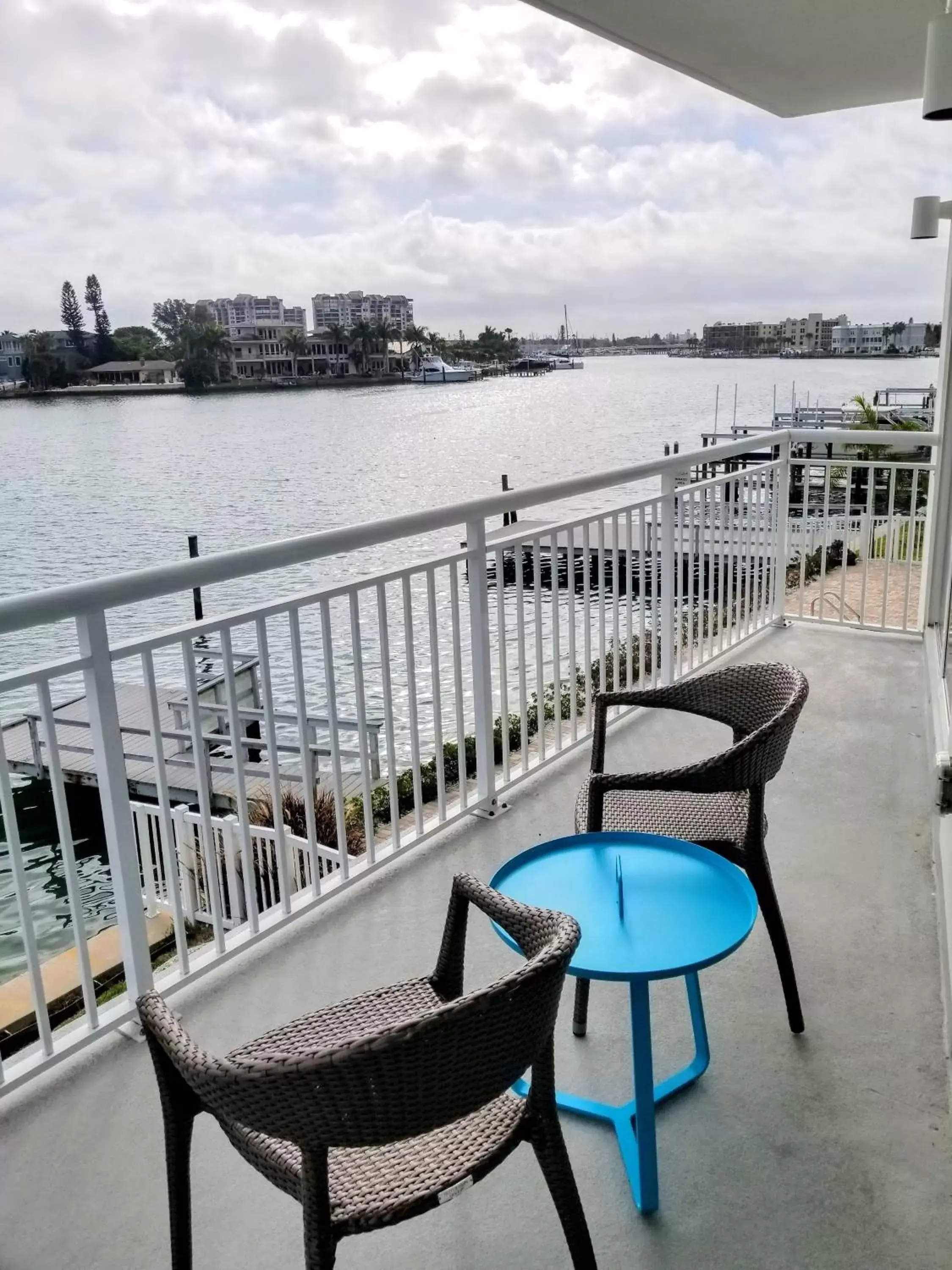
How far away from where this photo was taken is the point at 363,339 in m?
19.6

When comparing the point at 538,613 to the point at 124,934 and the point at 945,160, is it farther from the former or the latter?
the point at 945,160

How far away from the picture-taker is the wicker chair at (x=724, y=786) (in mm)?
2172

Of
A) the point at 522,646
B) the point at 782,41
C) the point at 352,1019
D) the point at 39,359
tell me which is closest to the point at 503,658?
the point at 522,646

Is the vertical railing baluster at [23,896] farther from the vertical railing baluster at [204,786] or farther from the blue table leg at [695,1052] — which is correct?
the blue table leg at [695,1052]

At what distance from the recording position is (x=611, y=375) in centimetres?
1706

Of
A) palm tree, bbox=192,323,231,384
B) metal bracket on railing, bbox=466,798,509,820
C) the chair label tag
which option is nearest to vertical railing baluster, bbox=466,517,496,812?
metal bracket on railing, bbox=466,798,509,820

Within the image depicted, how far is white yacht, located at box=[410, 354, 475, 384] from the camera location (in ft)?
67.7

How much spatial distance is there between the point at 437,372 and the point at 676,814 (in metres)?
19.2

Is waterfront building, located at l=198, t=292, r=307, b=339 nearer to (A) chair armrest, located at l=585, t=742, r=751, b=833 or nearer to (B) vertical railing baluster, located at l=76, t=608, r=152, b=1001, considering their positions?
(B) vertical railing baluster, located at l=76, t=608, r=152, b=1001

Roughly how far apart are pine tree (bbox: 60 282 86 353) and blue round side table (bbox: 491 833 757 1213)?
17.3m

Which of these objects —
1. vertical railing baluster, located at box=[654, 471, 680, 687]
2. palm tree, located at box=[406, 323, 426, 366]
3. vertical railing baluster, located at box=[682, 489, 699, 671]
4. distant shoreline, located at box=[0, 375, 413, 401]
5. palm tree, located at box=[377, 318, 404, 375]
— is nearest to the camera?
vertical railing baluster, located at box=[654, 471, 680, 687]

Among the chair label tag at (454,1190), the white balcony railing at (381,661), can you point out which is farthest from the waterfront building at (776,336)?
the chair label tag at (454,1190)

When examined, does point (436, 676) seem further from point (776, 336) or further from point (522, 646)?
point (776, 336)

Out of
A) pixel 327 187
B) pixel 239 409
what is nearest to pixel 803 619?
pixel 239 409
